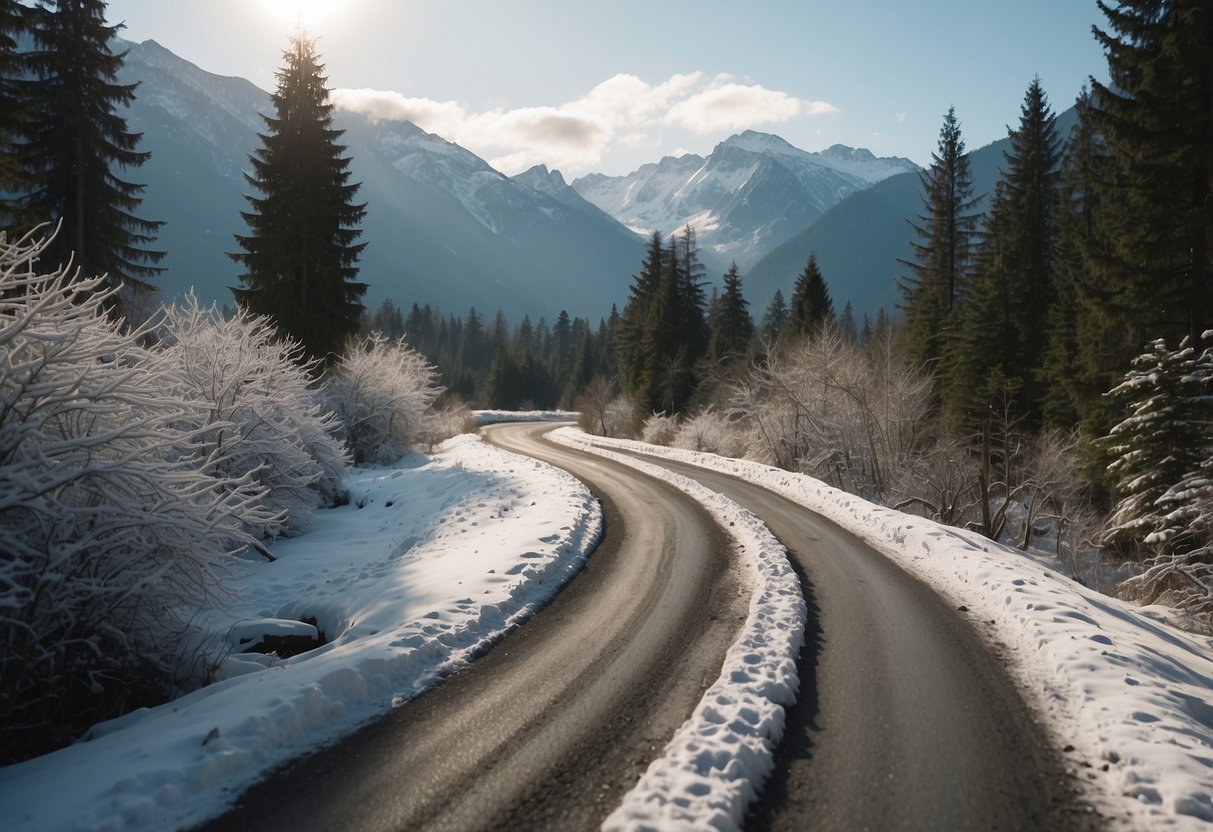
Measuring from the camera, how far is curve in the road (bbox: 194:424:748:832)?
171 inches

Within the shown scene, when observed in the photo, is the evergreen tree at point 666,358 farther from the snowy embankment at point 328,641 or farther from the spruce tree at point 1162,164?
the spruce tree at point 1162,164

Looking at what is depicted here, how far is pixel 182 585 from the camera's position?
652 cm

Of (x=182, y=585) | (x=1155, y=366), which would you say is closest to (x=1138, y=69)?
(x=1155, y=366)

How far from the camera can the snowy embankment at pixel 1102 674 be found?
463 centimetres

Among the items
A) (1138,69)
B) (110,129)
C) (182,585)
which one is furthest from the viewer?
(110,129)

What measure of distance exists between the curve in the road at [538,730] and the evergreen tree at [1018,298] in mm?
24761

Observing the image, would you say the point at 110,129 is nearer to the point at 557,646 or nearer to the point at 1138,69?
the point at 557,646

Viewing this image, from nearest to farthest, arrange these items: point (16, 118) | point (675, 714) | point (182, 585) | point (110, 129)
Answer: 1. point (675, 714)
2. point (182, 585)
3. point (16, 118)
4. point (110, 129)

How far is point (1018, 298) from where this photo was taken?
1144 inches

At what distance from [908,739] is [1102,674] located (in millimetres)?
2650

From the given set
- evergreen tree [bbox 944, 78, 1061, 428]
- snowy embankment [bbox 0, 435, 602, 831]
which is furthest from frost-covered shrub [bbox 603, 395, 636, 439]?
snowy embankment [bbox 0, 435, 602, 831]

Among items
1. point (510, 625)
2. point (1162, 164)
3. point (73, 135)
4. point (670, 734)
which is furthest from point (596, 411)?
point (670, 734)

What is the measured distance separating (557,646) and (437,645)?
4.78 feet

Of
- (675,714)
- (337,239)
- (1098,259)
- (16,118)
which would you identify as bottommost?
(675,714)
